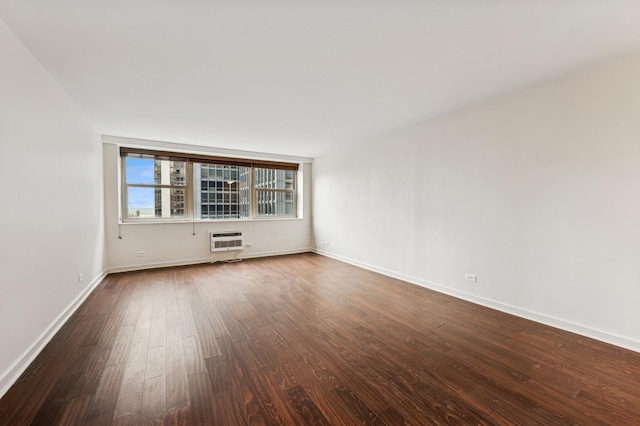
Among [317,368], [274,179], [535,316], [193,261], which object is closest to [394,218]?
[535,316]

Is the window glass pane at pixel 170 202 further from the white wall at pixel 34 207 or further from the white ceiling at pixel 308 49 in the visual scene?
the white ceiling at pixel 308 49

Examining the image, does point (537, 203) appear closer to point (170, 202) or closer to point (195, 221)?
point (195, 221)

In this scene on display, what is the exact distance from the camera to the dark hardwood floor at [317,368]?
1.57m

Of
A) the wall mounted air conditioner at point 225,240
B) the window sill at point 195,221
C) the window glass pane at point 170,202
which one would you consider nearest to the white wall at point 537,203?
the window sill at point 195,221

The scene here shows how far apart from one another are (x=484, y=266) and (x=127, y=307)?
4362 mm

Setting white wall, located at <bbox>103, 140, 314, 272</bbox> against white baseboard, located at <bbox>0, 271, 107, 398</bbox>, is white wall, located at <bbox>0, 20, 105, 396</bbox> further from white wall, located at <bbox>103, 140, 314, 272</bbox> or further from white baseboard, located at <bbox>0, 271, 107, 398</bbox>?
white wall, located at <bbox>103, 140, 314, 272</bbox>

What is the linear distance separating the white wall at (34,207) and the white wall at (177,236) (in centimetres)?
145

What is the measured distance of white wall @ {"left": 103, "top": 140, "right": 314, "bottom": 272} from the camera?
470cm

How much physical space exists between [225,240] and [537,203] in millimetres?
5219

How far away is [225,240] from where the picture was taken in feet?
18.6

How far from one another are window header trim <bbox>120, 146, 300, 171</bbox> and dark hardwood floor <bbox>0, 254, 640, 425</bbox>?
2.93m

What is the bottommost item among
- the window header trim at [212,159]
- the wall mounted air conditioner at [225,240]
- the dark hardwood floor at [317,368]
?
the dark hardwood floor at [317,368]

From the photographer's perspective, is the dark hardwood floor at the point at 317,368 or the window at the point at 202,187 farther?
the window at the point at 202,187

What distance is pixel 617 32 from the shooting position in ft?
Result: 6.31
